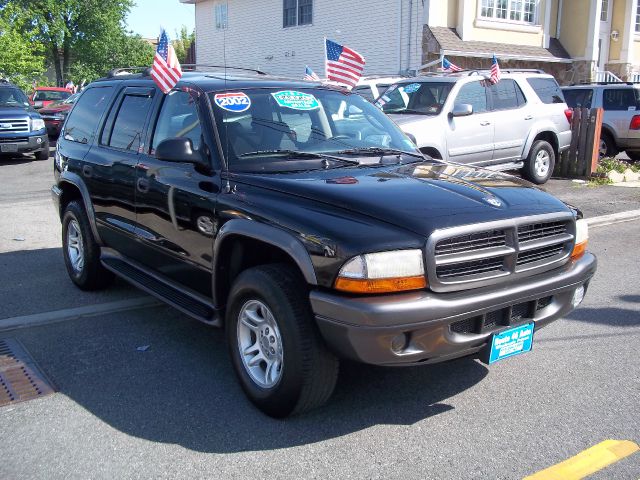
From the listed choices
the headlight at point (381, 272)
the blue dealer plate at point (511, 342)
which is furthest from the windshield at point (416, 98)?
the headlight at point (381, 272)

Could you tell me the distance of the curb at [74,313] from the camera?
5242mm

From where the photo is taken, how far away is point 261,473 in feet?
10.6

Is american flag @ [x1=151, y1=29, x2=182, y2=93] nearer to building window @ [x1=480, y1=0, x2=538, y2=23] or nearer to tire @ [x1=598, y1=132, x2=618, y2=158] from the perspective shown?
tire @ [x1=598, y1=132, x2=618, y2=158]

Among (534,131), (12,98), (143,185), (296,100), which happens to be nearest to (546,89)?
(534,131)

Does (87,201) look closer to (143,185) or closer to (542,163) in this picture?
(143,185)

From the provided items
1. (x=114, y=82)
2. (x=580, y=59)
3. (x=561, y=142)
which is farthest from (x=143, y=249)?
(x=580, y=59)

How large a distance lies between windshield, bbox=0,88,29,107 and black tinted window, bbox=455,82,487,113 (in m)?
11.4

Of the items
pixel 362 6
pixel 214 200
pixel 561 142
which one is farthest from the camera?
pixel 362 6

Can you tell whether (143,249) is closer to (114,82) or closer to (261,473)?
(114,82)

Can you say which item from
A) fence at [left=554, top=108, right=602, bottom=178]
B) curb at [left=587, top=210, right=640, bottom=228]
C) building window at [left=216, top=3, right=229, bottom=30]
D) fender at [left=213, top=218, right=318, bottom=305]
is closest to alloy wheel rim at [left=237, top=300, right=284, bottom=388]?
fender at [left=213, top=218, right=318, bottom=305]

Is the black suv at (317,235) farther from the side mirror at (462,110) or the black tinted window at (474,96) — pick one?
the black tinted window at (474,96)

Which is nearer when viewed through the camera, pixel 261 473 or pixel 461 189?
pixel 261 473

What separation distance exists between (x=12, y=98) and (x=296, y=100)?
1461cm

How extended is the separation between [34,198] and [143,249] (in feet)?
23.5
